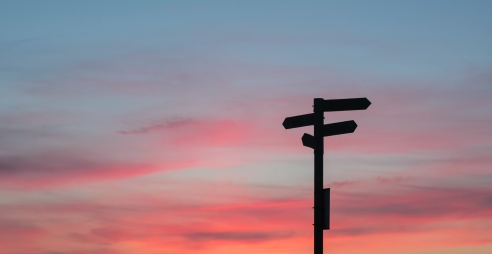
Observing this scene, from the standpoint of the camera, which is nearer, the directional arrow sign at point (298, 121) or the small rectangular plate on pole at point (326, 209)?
the small rectangular plate on pole at point (326, 209)

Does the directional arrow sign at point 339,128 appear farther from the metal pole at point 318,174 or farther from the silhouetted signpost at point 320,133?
the metal pole at point 318,174

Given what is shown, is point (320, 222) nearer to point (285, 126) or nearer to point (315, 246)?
point (315, 246)

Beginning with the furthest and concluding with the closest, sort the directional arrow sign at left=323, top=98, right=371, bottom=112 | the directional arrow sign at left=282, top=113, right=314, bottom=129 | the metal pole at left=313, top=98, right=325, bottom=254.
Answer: the directional arrow sign at left=282, top=113, right=314, bottom=129 < the directional arrow sign at left=323, top=98, right=371, bottom=112 < the metal pole at left=313, top=98, right=325, bottom=254

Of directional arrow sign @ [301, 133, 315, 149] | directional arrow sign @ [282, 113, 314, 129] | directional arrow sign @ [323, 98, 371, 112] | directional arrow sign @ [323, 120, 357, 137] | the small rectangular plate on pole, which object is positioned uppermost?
directional arrow sign @ [323, 98, 371, 112]

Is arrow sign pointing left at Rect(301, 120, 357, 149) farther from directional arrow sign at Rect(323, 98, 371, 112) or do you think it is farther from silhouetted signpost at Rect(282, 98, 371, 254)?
directional arrow sign at Rect(323, 98, 371, 112)

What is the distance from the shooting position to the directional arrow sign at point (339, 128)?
45.4 ft

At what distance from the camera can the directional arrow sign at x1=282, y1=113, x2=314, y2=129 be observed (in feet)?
46.7

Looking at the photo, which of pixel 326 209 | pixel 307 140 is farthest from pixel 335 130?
pixel 326 209

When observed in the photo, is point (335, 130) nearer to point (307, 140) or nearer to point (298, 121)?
point (307, 140)

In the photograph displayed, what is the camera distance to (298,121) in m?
14.4

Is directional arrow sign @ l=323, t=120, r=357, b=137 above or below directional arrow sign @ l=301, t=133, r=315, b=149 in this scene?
above

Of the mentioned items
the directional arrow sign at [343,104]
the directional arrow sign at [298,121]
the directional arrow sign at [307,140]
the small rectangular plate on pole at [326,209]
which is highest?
the directional arrow sign at [343,104]

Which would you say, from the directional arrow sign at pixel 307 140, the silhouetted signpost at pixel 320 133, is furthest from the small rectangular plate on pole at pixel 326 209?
the directional arrow sign at pixel 307 140

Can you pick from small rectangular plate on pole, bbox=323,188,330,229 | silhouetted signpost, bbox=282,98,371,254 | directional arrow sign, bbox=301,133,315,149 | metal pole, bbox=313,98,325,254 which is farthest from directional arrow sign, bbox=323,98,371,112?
small rectangular plate on pole, bbox=323,188,330,229
